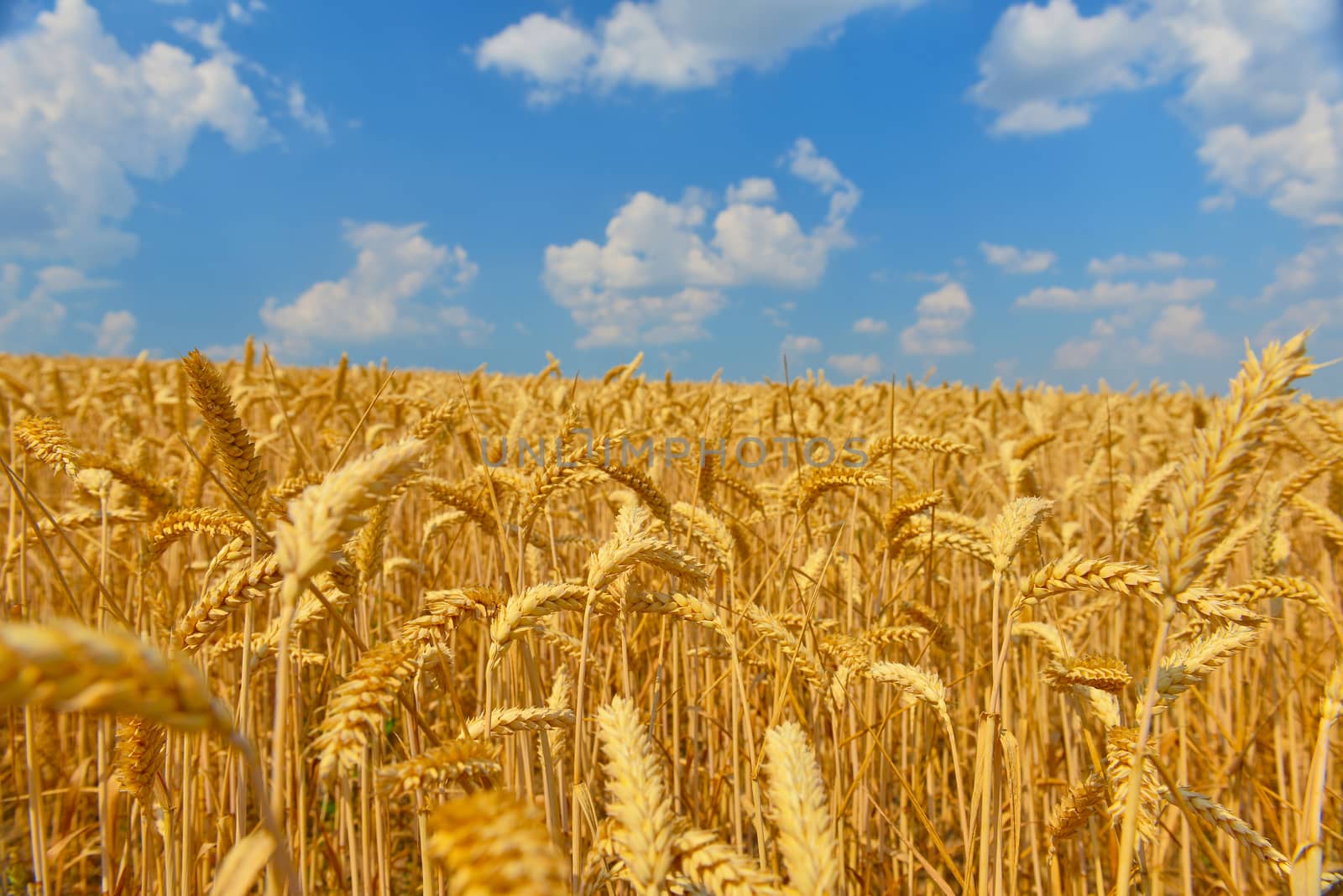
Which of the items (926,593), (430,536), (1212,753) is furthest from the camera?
(1212,753)

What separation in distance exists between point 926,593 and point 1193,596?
109 centimetres

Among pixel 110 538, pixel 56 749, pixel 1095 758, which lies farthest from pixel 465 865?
pixel 56 749

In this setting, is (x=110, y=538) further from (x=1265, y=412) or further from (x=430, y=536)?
(x=1265, y=412)

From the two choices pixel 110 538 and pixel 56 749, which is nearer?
pixel 110 538

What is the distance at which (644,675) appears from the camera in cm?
226

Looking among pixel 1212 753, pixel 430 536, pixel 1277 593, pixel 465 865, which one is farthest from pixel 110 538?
pixel 1212 753

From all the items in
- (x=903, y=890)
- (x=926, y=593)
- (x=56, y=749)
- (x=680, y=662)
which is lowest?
(x=903, y=890)

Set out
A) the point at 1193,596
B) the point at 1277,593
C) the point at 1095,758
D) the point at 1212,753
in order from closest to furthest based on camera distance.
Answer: the point at 1193,596 → the point at 1095,758 → the point at 1277,593 → the point at 1212,753

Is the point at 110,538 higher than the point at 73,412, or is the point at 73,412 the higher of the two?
the point at 73,412

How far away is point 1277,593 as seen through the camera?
1269 millimetres

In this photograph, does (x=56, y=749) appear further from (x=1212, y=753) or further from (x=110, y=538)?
(x=1212, y=753)

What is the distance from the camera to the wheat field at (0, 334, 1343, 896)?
24.0 inches

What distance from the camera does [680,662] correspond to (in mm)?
2045

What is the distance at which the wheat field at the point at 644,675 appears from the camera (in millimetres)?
611
